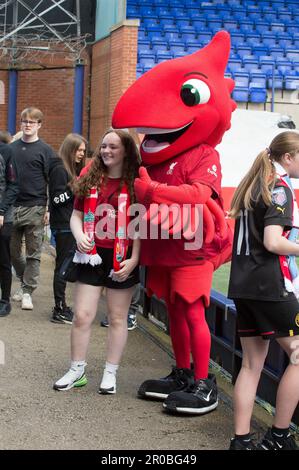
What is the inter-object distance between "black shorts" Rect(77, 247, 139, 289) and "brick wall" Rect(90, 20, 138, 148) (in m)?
11.3

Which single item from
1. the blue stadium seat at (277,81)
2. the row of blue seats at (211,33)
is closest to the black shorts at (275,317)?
the blue stadium seat at (277,81)

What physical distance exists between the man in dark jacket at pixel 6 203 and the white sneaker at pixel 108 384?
90.1 inches

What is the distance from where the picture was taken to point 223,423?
459 centimetres

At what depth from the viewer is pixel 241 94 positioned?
55.8ft

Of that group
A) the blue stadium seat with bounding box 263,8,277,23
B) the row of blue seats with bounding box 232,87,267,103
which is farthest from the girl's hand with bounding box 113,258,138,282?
the blue stadium seat with bounding box 263,8,277,23

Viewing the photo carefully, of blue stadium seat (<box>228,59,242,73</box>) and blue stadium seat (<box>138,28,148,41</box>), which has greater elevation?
blue stadium seat (<box>138,28,148,41</box>)

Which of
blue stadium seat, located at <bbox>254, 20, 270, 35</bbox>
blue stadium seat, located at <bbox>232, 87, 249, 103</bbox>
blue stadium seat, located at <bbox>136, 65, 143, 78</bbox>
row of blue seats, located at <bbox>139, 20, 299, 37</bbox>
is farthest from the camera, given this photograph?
blue stadium seat, located at <bbox>254, 20, 270, 35</bbox>

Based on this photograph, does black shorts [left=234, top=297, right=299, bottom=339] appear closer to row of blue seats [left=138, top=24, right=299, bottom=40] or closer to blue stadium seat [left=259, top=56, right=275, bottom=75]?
blue stadium seat [left=259, top=56, right=275, bottom=75]

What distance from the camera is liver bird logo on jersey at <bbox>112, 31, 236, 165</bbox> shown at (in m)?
4.81

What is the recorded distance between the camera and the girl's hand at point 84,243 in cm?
499

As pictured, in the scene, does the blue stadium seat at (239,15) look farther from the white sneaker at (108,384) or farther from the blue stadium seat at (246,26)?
the white sneaker at (108,384)
